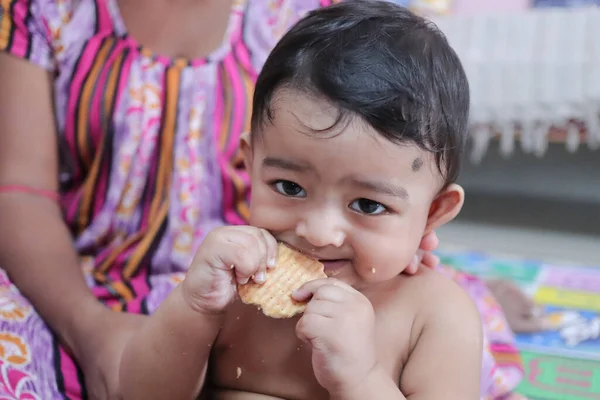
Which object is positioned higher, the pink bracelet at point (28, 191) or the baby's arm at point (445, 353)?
the pink bracelet at point (28, 191)

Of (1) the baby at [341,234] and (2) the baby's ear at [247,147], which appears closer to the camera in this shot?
(1) the baby at [341,234]

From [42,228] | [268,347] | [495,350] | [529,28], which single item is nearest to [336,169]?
[268,347]

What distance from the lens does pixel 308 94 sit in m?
0.66

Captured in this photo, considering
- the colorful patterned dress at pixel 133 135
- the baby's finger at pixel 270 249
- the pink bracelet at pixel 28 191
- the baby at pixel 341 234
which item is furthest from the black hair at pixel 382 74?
the pink bracelet at pixel 28 191

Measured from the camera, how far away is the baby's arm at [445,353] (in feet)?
2.36

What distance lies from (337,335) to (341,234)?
11 cm

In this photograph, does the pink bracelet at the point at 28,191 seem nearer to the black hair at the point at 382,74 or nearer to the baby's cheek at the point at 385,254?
the black hair at the point at 382,74

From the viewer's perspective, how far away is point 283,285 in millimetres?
668

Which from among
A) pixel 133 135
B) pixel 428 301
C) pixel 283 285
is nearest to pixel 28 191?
pixel 133 135

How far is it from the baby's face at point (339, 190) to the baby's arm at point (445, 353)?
0.09 m

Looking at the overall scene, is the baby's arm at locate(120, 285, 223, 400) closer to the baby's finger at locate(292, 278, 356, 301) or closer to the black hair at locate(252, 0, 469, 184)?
the baby's finger at locate(292, 278, 356, 301)

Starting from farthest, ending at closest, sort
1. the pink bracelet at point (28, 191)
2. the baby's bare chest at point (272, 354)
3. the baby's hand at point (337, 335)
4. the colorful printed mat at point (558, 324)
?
the colorful printed mat at point (558, 324) < the pink bracelet at point (28, 191) < the baby's bare chest at point (272, 354) < the baby's hand at point (337, 335)

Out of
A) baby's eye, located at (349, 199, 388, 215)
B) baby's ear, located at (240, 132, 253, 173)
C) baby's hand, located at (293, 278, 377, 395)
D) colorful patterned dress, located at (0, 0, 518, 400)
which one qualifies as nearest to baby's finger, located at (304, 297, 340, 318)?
baby's hand, located at (293, 278, 377, 395)

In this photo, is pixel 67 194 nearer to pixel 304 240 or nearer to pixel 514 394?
pixel 304 240
